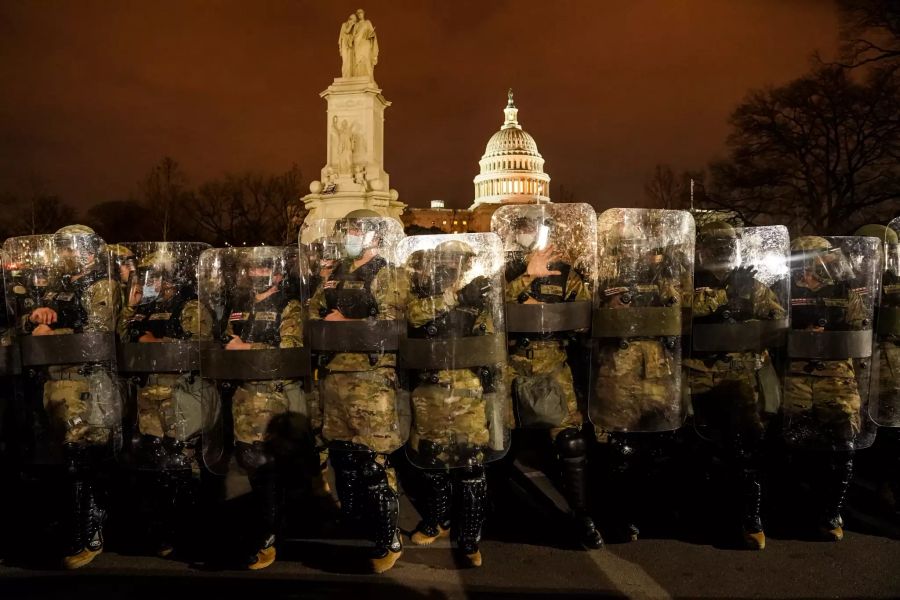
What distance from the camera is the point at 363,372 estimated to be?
491 cm

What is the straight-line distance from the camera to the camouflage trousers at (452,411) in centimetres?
482

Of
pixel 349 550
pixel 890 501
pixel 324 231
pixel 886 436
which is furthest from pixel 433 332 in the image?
pixel 890 501

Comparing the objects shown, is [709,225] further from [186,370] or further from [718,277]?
[186,370]

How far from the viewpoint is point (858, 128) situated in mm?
22891

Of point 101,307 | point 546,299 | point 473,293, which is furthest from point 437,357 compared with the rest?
point 101,307

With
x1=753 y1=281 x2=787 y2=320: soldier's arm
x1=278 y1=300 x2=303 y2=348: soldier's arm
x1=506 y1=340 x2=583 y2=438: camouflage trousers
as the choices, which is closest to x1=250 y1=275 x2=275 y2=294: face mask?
x1=278 y1=300 x2=303 y2=348: soldier's arm

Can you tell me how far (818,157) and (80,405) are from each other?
2468 centimetres

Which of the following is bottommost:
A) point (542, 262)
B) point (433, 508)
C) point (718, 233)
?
point (433, 508)

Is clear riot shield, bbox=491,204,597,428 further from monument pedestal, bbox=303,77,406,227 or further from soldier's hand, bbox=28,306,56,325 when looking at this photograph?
monument pedestal, bbox=303,77,406,227

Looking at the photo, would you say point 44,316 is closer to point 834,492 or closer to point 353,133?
point 834,492

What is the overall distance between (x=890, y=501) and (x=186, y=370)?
567cm

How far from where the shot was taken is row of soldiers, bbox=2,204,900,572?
4.91 meters

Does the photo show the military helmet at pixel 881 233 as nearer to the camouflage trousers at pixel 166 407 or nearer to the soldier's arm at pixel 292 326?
the soldier's arm at pixel 292 326

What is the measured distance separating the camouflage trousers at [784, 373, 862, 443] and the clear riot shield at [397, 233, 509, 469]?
216cm
